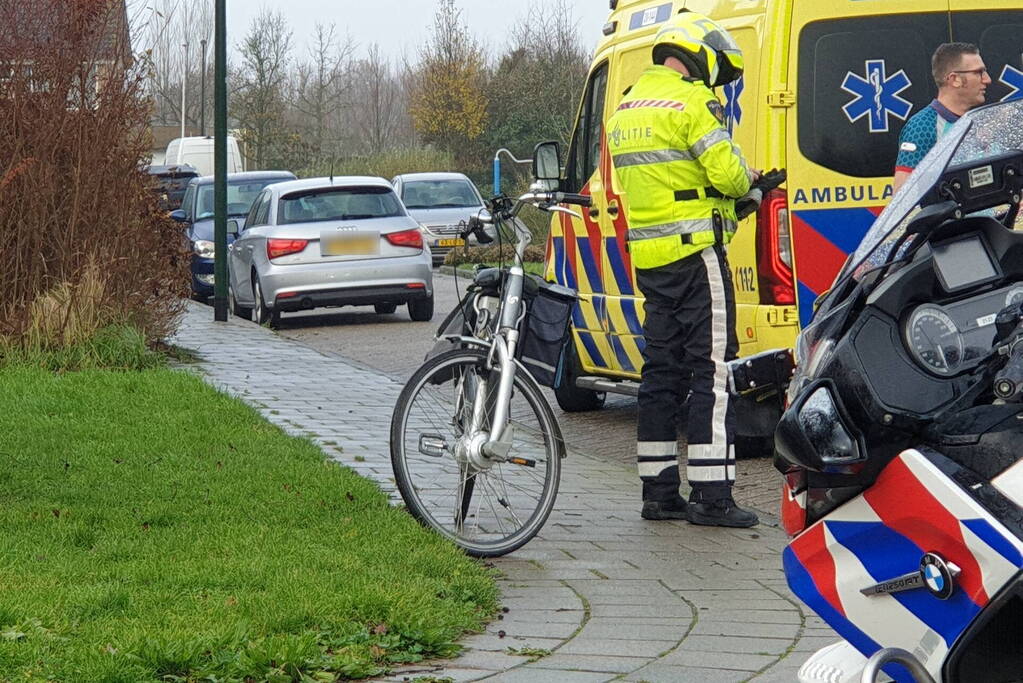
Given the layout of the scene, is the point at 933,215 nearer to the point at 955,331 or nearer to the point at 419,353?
the point at 955,331

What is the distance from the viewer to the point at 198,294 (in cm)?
2111

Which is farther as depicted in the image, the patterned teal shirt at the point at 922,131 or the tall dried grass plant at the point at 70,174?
the tall dried grass plant at the point at 70,174

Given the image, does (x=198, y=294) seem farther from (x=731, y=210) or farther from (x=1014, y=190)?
(x=1014, y=190)

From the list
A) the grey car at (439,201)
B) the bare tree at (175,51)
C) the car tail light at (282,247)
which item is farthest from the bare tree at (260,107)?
the car tail light at (282,247)

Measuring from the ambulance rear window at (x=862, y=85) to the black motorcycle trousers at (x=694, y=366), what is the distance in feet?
4.41

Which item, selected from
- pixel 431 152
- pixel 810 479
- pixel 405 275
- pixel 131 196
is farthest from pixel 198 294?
pixel 431 152

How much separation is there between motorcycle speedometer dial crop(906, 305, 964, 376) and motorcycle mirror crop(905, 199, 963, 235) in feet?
0.59

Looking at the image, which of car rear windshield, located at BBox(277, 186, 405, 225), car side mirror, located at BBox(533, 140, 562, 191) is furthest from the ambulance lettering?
car rear windshield, located at BBox(277, 186, 405, 225)

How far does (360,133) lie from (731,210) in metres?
66.6

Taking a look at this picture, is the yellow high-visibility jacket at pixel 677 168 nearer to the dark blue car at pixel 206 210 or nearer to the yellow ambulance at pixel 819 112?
the yellow ambulance at pixel 819 112

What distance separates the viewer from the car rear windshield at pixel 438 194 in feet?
91.4

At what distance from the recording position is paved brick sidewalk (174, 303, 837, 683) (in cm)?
448

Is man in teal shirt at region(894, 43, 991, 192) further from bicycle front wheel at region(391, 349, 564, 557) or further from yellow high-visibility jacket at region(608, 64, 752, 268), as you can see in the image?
bicycle front wheel at region(391, 349, 564, 557)

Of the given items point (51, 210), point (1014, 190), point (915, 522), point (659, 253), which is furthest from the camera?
point (51, 210)
